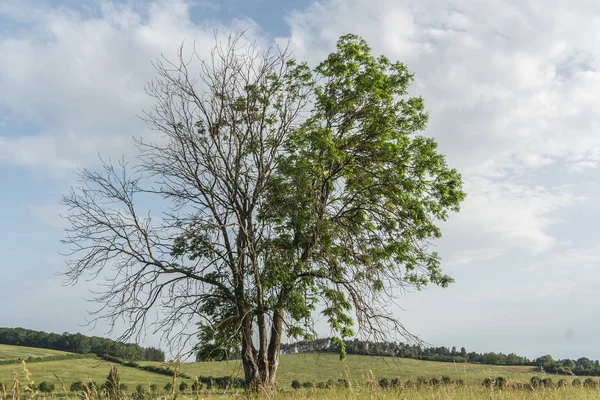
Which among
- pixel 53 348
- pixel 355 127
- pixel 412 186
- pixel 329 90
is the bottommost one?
pixel 53 348

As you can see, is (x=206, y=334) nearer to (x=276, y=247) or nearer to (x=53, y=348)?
(x=276, y=247)

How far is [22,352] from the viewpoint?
73312mm

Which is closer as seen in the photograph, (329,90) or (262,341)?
(262,341)

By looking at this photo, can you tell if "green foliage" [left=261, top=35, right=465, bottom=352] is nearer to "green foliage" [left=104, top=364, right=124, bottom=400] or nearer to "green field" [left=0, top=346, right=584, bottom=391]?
"green foliage" [left=104, top=364, right=124, bottom=400]

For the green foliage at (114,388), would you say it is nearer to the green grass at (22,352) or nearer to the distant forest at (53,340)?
the distant forest at (53,340)

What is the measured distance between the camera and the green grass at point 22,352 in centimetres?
7031

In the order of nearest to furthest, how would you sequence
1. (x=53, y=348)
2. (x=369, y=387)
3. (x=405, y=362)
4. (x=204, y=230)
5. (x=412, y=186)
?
(x=369, y=387) < (x=204, y=230) < (x=412, y=186) < (x=405, y=362) < (x=53, y=348)

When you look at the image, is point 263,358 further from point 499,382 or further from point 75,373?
point 75,373

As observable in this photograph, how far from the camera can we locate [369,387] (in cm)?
734

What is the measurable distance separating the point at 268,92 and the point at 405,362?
41.4 m

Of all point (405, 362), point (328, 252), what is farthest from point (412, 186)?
point (405, 362)

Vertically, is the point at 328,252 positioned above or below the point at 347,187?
below

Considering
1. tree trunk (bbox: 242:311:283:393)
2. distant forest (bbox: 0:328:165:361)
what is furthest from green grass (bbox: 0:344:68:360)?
tree trunk (bbox: 242:311:283:393)

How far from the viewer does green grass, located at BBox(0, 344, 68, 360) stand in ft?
231
